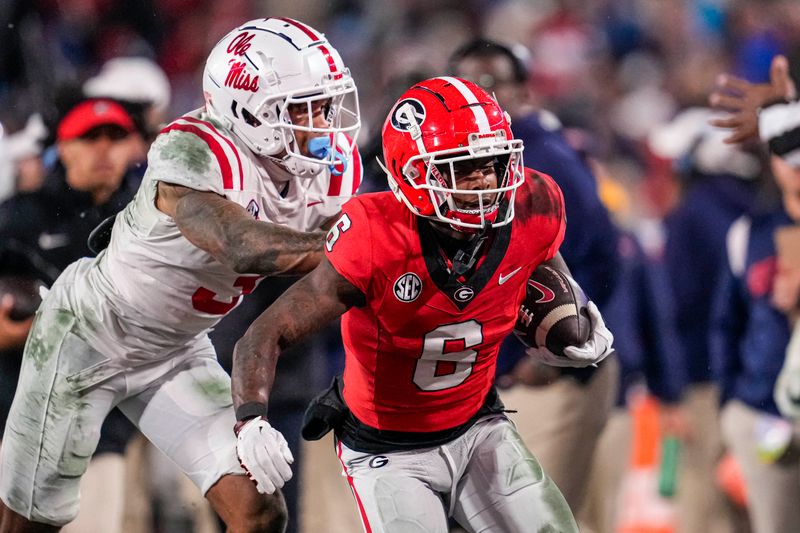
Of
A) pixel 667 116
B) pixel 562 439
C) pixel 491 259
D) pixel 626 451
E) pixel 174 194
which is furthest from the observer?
pixel 667 116

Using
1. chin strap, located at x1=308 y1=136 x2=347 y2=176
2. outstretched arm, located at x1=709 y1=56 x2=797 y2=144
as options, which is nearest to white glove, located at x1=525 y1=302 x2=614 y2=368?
chin strap, located at x1=308 y1=136 x2=347 y2=176

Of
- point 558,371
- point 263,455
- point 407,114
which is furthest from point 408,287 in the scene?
point 558,371

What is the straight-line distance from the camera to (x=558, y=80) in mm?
5430

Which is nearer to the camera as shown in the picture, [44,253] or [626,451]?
[44,253]

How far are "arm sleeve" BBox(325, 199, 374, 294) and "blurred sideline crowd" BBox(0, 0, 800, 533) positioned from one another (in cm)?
148

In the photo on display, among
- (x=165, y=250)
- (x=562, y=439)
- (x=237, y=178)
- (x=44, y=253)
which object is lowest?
(x=562, y=439)

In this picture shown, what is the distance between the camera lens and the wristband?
252 cm

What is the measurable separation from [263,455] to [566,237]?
5.92 ft

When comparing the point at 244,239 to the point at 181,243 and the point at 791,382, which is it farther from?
the point at 791,382

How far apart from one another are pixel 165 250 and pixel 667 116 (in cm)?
289

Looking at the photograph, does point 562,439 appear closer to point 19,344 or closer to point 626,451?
point 626,451

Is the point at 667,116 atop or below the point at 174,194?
below

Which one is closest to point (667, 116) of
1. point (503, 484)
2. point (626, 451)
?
point (626, 451)

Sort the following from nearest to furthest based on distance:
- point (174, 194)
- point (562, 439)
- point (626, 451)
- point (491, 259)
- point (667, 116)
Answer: point (491, 259)
point (174, 194)
point (562, 439)
point (626, 451)
point (667, 116)
